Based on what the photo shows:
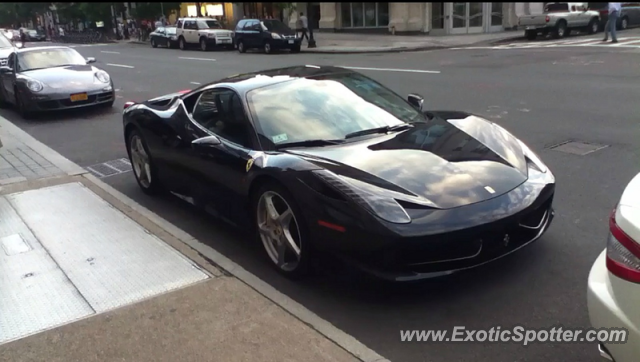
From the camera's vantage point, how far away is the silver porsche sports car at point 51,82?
12133mm

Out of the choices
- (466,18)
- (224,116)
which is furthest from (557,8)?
(224,116)

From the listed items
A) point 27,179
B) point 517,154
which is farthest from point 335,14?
point 517,154

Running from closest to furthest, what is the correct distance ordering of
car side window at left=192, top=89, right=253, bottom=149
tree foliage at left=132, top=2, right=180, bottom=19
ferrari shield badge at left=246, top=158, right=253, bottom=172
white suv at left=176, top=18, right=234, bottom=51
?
ferrari shield badge at left=246, top=158, right=253, bottom=172
car side window at left=192, top=89, right=253, bottom=149
white suv at left=176, top=18, right=234, bottom=51
tree foliage at left=132, top=2, right=180, bottom=19

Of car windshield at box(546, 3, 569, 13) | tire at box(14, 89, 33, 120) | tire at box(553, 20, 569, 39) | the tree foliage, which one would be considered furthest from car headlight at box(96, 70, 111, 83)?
the tree foliage

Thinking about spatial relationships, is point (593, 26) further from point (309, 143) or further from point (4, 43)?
point (309, 143)

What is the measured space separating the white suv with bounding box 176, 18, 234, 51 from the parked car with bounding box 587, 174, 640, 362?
31.3 metres

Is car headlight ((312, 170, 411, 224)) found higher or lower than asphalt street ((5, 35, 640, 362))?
higher

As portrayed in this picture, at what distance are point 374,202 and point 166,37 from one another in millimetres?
35163

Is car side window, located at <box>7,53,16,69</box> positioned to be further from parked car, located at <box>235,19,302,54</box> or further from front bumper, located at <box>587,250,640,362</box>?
parked car, located at <box>235,19,302,54</box>

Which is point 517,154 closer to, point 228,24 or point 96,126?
point 96,126

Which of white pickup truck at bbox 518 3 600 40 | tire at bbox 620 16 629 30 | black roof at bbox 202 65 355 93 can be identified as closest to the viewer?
black roof at bbox 202 65 355 93

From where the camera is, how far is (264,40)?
27.8 metres

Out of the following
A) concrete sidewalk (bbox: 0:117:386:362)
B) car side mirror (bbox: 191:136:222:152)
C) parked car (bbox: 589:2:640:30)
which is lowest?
concrete sidewalk (bbox: 0:117:386:362)

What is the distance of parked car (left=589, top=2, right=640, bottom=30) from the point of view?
29.9 metres
